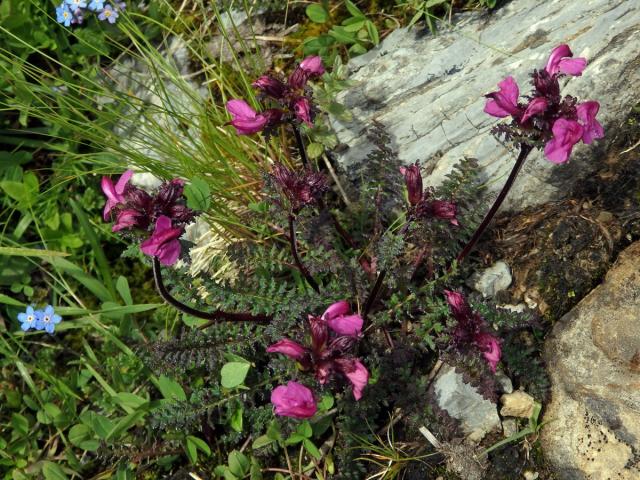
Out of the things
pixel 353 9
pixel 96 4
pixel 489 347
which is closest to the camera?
pixel 489 347

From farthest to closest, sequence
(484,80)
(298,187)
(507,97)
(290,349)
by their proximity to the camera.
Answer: (484,80), (298,187), (507,97), (290,349)

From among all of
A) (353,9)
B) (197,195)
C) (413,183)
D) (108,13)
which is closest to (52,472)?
(197,195)

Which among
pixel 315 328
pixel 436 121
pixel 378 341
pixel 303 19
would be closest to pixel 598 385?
pixel 378 341

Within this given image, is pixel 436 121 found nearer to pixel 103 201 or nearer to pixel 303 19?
pixel 303 19

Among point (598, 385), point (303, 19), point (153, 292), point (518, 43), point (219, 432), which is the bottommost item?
point (598, 385)

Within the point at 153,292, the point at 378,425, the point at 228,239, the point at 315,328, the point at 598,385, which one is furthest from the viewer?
the point at 153,292

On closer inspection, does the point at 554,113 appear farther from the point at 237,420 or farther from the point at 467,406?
the point at 237,420

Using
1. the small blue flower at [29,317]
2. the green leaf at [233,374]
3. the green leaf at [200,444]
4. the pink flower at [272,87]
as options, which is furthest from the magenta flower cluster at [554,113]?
the small blue flower at [29,317]

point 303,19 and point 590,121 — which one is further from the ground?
point 303,19
